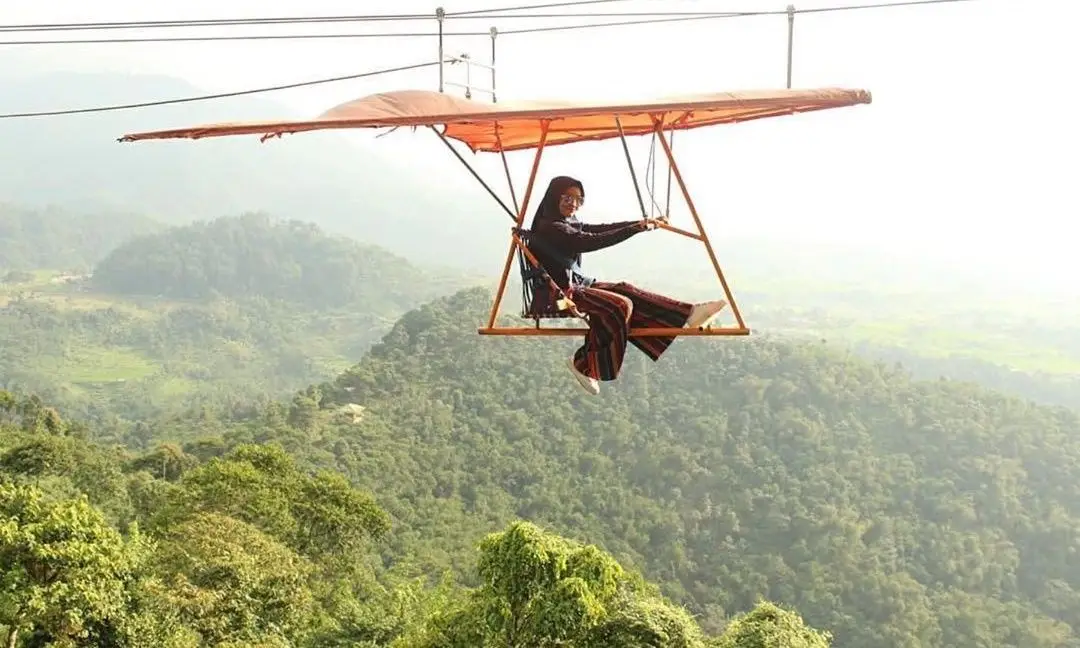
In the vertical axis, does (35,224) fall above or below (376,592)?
above

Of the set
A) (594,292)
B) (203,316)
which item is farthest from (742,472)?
(203,316)

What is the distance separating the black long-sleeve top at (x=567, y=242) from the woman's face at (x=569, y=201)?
0.19 feet

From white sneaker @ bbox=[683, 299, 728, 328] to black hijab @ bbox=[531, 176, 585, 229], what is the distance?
117 cm

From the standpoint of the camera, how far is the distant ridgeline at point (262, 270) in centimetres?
13512

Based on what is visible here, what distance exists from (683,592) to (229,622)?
26340mm

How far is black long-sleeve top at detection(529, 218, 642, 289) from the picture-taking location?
6.14m

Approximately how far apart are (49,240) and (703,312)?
8048 inches

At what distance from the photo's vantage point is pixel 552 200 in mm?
6375

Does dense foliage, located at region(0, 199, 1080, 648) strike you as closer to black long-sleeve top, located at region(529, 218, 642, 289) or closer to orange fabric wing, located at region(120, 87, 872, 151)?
black long-sleeve top, located at region(529, 218, 642, 289)

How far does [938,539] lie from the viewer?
4153 cm

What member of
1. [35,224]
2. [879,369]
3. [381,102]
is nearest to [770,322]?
[879,369]

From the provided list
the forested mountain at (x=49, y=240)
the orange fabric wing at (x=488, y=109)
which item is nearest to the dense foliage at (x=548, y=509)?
the orange fabric wing at (x=488, y=109)

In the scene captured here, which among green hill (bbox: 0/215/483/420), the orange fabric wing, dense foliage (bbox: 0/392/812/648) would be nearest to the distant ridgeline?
green hill (bbox: 0/215/483/420)

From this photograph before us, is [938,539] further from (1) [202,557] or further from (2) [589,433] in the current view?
(1) [202,557]
